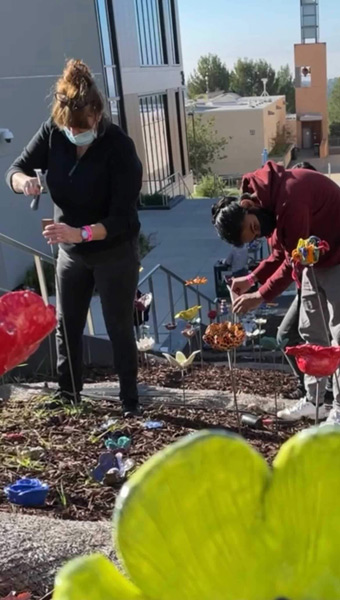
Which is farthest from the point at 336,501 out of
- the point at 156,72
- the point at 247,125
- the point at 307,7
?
the point at 307,7

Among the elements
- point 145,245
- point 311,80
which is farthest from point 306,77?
point 145,245

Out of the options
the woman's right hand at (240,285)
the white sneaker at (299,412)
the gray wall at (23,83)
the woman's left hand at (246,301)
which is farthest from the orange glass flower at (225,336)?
the gray wall at (23,83)

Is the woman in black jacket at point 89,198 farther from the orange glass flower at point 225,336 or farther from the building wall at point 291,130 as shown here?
the building wall at point 291,130

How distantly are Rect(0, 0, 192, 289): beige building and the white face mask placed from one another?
0.78 m

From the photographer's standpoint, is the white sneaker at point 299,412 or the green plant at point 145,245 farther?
the green plant at point 145,245

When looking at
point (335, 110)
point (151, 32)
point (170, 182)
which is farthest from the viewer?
point (335, 110)

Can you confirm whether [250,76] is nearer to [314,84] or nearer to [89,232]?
[314,84]

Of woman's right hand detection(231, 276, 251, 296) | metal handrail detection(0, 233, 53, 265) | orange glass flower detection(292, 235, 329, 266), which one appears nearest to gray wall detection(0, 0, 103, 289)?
metal handrail detection(0, 233, 53, 265)

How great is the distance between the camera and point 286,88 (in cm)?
6850

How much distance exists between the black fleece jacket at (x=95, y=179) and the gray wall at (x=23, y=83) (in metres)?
7.71

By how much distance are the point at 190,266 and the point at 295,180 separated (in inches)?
399

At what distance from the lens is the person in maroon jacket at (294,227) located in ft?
8.69

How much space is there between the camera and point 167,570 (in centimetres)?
71

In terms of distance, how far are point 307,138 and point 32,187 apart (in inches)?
1867
